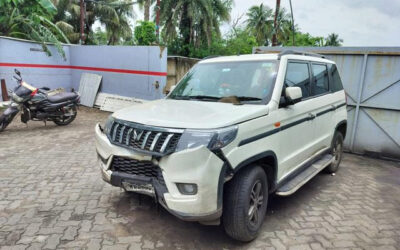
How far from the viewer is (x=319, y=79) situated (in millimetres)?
4473

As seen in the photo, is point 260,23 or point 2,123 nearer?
point 2,123

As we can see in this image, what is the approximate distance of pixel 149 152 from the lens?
8.56ft

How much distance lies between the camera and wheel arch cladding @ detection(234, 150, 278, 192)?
288 cm

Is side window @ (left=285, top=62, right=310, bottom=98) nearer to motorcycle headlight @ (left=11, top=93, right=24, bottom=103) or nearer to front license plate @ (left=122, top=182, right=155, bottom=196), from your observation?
front license plate @ (left=122, top=182, right=155, bottom=196)

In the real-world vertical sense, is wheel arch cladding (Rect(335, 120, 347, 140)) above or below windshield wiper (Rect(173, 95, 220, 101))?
below

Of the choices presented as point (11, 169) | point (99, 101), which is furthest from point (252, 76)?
point (99, 101)

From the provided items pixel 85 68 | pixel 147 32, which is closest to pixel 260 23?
pixel 147 32

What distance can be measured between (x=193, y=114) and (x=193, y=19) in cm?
1961

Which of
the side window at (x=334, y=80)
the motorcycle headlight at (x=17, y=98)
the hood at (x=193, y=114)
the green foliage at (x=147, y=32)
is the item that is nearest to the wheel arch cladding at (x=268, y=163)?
the hood at (x=193, y=114)

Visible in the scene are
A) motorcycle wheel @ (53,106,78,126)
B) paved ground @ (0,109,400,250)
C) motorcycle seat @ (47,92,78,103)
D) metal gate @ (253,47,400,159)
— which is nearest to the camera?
paved ground @ (0,109,400,250)

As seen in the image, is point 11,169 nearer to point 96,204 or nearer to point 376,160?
point 96,204

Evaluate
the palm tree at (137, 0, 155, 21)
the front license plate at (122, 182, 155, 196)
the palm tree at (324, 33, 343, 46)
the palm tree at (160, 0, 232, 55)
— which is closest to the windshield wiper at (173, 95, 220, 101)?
the front license plate at (122, 182, 155, 196)

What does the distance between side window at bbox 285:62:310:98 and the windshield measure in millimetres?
252

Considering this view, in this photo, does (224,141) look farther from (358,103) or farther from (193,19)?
(193,19)
